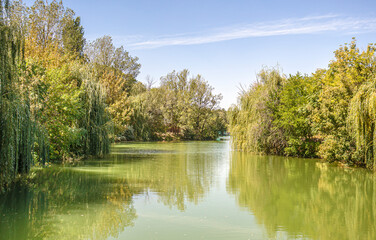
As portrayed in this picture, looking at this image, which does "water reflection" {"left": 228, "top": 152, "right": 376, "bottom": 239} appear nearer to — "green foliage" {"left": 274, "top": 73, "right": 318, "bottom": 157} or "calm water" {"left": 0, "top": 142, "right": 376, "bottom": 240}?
"calm water" {"left": 0, "top": 142, "right": 376, "bottom": 240}

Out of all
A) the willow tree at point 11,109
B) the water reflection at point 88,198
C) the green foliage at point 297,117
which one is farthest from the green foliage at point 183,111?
the willow tree at point 11,109

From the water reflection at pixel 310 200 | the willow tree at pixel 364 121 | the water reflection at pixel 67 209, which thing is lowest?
the water reflection at pixel 310 200

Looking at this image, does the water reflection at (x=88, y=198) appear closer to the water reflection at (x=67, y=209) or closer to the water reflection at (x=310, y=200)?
the water reflection at (x=67, y=209)

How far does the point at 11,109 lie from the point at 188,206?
186 inches

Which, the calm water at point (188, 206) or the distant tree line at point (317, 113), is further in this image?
the distant tree line at point (317, 113)

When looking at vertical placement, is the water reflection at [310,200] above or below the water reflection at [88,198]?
below

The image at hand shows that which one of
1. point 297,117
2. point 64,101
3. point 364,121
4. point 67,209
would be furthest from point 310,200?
point 297,117

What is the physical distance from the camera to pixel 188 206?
9.02m

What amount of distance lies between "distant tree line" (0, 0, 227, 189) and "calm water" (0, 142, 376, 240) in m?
1.37

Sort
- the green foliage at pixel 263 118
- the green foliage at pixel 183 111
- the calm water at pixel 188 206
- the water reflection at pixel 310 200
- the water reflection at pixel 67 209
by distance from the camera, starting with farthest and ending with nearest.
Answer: the green foliage at pixel 183 111, the green foliage at pixel 263 118, the water reflection at pixel 310 200, the calm water at pixel 188 206, the water reflection at pixel 67 209

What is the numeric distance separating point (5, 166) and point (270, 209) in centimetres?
623

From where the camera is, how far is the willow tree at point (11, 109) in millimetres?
8531

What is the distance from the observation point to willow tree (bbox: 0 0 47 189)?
8.53 m

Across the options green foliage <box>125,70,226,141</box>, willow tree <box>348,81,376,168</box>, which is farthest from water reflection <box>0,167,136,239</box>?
green foliage <box>125,70,226,141</box>
